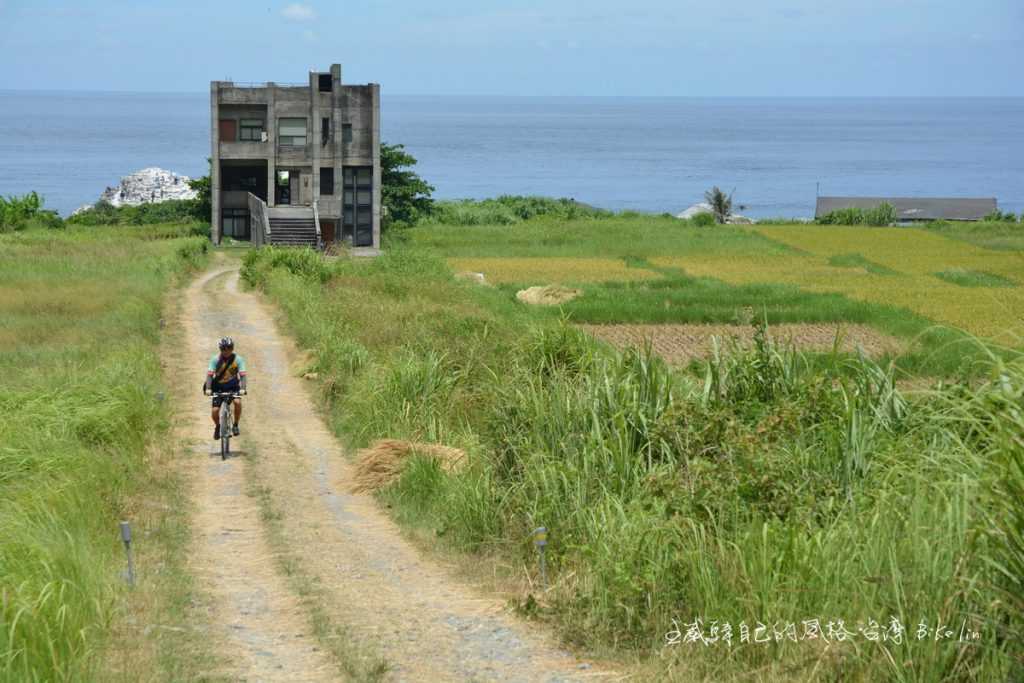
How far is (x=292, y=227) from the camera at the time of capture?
207 ft

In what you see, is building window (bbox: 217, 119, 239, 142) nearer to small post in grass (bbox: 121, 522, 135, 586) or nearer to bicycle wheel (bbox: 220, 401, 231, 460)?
bicycle wheel (bbox: 220, 401, 231, 460)

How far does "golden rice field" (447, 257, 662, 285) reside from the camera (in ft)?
172

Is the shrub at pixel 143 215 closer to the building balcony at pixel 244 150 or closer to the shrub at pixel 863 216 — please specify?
the building balcony at pixel 244 150

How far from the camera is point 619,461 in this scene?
540 inches

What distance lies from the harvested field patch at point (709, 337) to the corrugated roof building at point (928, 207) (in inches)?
2345

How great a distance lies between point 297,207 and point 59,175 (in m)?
146

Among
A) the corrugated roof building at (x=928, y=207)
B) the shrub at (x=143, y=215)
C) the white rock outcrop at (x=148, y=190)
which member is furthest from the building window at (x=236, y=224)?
the white rock outcrop at (x=148, y=190)

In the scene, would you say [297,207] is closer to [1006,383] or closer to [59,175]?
[1006,383]

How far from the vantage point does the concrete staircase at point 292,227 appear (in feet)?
203

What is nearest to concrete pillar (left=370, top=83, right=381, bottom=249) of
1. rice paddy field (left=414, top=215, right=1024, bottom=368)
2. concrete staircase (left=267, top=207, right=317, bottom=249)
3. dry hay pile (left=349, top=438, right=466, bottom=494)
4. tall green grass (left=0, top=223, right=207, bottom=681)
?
rice paddy field (left=414, top=215, right=1024, bottom=368)

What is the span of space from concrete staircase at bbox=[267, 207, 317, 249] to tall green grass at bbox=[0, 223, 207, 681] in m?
23.1

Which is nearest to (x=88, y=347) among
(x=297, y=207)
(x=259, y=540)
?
(x=259, y=540)

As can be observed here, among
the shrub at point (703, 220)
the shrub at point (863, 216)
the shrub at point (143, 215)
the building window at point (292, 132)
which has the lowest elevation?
the shrub at point (143, 215)

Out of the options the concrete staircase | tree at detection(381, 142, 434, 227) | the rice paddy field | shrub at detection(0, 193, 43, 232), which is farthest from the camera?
tree at detection(381, 142, 434, 227)
